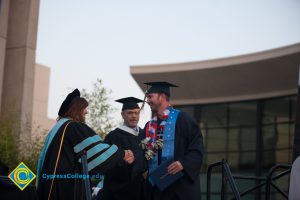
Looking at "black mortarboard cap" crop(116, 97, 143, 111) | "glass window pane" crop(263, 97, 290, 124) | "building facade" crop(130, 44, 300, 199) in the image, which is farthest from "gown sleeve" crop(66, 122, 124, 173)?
"glass window pane" crop(263, 97, 290, 124)

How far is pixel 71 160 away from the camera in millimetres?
8062

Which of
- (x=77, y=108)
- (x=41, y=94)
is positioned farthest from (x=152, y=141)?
(x=41, y=94)

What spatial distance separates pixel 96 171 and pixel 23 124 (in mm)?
14170

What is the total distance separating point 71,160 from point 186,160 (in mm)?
1375

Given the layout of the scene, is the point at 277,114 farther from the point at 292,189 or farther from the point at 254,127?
the point at 292,189

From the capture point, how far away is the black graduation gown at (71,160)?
26.2ft

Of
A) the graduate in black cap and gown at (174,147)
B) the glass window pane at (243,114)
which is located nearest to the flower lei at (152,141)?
the graduate in black cap and gown at (174,147)

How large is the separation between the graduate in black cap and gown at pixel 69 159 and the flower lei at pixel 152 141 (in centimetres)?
41

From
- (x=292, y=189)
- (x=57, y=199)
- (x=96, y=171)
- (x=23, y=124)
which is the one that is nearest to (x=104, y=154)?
(x=96, y=171)

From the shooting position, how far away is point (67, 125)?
812 centimetres

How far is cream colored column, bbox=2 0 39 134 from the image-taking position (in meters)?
22.9

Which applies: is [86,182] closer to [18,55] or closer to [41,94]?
[18,55]

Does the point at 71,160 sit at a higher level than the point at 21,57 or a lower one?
lower

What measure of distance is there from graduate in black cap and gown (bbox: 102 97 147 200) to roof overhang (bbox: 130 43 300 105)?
17196 mm
